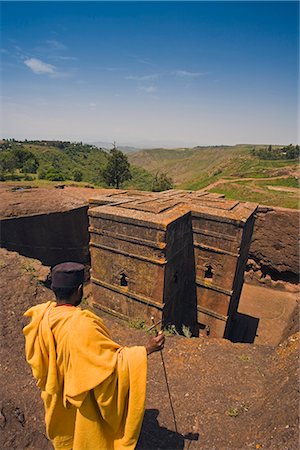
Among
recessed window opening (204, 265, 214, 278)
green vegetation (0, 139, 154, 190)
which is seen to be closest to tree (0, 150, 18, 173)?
green vegetation (0, 139, 154, 190)

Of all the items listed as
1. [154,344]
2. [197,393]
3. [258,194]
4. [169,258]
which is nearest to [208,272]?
[169,258]

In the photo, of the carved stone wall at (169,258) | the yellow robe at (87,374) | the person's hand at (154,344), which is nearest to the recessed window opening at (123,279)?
the carved stone wall at (169,258)

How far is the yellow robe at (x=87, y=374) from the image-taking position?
7.61ft

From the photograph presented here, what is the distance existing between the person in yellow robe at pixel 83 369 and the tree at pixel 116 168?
1159 inches

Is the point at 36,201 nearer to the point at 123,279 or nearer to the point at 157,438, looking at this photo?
the point at 123,279

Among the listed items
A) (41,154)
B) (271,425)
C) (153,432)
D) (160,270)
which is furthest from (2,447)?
(41,154)

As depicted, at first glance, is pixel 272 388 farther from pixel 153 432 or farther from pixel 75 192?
pixel 75 192

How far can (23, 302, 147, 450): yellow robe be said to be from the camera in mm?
2320

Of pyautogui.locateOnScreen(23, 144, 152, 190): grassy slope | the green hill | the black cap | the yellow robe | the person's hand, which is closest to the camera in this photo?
the yellow robe

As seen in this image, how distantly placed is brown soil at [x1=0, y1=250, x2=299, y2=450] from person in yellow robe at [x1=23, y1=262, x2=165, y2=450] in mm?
1592

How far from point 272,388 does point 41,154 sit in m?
59.2

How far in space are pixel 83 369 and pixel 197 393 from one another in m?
3.76

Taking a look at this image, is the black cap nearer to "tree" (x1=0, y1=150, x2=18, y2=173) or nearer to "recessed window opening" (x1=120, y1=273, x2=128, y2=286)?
"recessed window opening" (x1=120, y1=273, x2=128, y2=286)

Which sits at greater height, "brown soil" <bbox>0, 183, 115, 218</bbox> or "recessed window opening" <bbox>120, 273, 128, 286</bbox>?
"brown soil" <bbox>0, 183, 115, 218</bbox>
